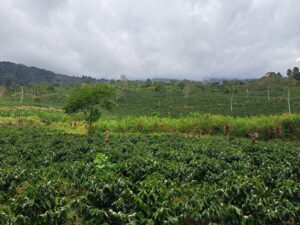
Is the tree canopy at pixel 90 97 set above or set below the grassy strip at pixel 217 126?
above

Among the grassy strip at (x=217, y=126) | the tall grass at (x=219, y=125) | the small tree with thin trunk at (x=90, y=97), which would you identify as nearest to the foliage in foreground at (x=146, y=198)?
the small tree with thin trunk at (x=90, y=97)

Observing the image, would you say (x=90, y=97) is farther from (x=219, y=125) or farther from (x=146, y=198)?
(x=146, y=198)

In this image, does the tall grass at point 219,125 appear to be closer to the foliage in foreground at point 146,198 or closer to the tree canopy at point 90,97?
the tree canopy at point 90,97

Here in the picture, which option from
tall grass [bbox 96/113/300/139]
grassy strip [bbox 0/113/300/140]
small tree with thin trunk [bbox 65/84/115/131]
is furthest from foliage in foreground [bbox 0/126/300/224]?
tall grass [bbox 96/113/300/139]

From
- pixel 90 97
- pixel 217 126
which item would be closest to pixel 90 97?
pixel 90 97

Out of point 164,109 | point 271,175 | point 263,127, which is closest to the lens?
point 271,175

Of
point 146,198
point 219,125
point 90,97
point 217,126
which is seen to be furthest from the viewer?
point 217,126

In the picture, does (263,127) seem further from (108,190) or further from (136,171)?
(108,190)

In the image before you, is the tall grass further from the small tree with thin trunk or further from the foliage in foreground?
the foliage in foreground

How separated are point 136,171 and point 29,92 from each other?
10910cm

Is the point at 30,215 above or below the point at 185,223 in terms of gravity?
above

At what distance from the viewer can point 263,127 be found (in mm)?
33531

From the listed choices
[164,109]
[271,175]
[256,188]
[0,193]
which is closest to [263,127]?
[271,175]

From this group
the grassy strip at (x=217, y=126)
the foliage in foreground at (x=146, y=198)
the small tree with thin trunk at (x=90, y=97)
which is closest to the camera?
the foliage in foreground at (x=146, y=198)
